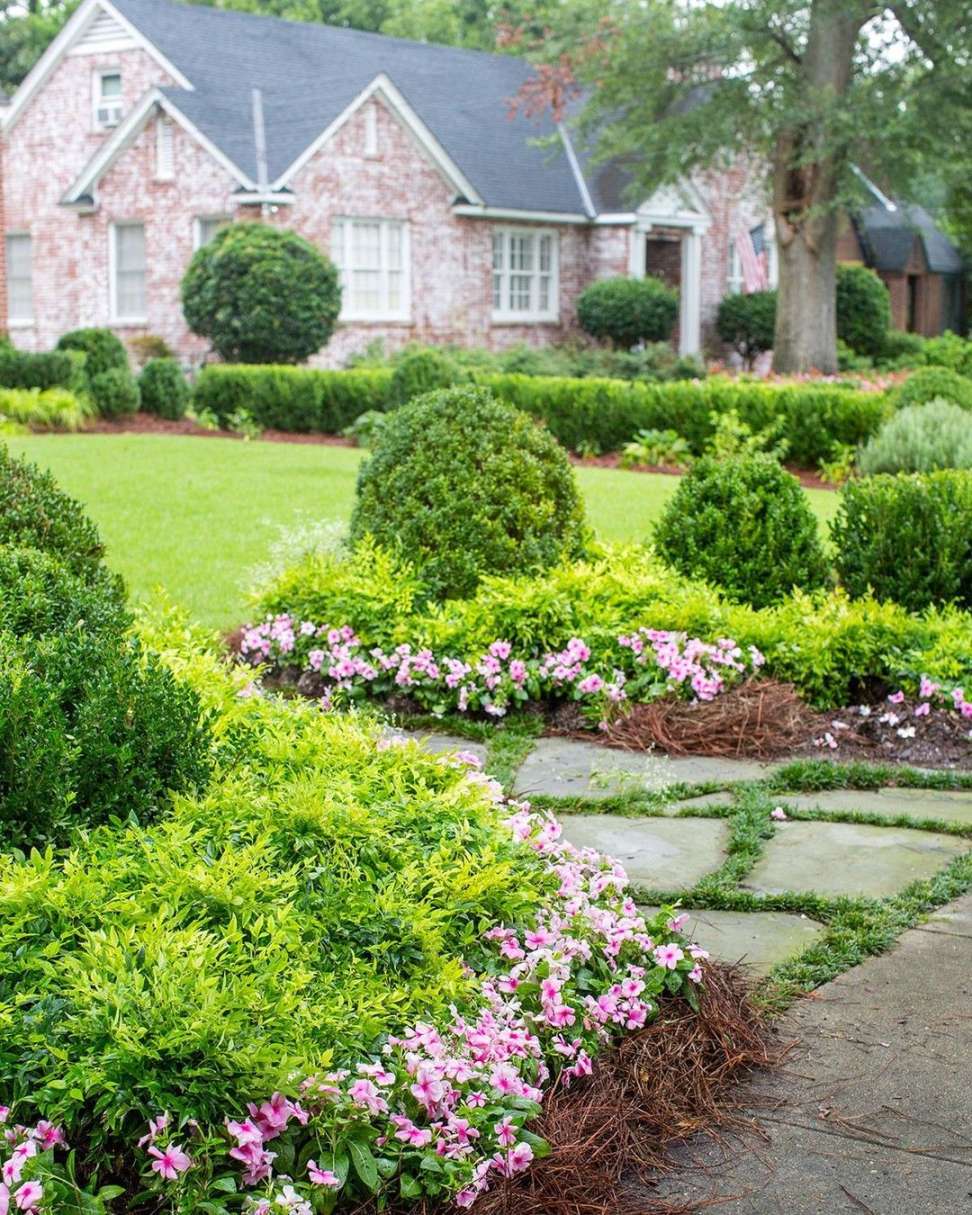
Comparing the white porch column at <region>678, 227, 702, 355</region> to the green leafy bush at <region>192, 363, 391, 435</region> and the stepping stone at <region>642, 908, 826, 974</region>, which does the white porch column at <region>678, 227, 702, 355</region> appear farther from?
the stepping stone at <region>642, 908, 826, 974</region>

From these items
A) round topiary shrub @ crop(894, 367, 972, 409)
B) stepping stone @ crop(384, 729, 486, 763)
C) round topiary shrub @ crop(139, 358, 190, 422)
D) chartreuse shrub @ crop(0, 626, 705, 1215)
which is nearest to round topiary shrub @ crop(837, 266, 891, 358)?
round topiary shrub @ crop(139, 358, 190, 422)

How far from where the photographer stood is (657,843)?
468cm

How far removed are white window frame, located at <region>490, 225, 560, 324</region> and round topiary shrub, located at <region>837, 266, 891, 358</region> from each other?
19.5 feet

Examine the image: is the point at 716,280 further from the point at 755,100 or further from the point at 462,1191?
the point at 462,1191

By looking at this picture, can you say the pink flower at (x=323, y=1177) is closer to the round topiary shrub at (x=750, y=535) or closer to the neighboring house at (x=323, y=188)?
the round topiary shrub at (x=750, y=535)

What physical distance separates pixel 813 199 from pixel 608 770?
64.2ft

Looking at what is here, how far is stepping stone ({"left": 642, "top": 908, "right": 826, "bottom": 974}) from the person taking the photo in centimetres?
382

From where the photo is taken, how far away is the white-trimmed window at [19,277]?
94.1 ft

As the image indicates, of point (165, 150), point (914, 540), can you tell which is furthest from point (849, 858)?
point (165, 150)

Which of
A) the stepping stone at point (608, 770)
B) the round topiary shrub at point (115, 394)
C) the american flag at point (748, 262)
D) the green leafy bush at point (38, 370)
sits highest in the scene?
the american flag at point (748, 262)

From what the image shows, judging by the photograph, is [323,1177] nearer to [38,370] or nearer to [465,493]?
[465,493]

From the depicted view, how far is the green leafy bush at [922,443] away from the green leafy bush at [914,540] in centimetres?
318

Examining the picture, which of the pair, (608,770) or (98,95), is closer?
(608,770)

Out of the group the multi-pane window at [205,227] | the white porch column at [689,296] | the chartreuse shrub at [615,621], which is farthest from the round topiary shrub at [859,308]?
the chartreuse shrub at [615,621]
